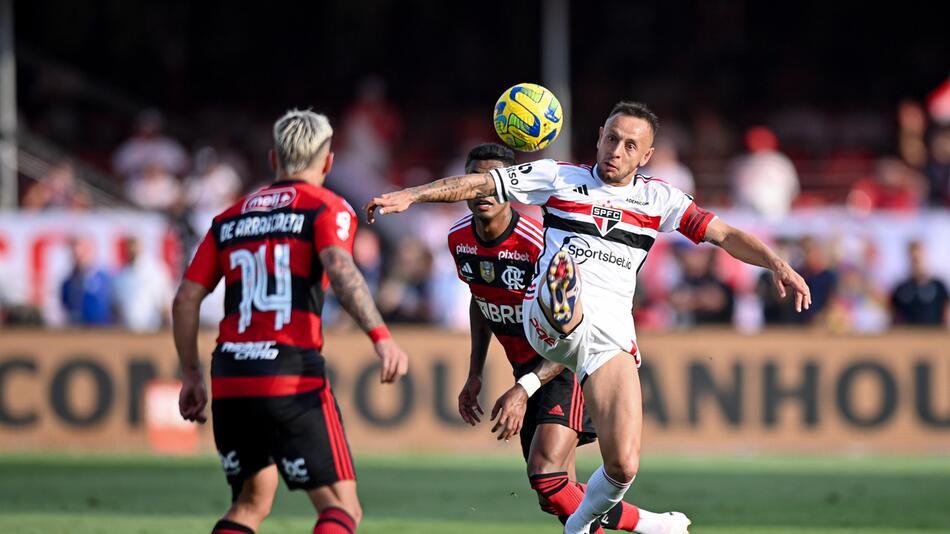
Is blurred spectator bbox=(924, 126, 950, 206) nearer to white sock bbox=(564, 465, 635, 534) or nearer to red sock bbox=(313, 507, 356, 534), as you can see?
white sock bbox=(564, 465, 635, 534)

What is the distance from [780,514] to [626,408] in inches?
156

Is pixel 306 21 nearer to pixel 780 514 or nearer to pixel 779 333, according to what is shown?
pixel 779 333

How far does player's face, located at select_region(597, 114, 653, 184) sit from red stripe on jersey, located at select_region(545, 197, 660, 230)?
189 mm

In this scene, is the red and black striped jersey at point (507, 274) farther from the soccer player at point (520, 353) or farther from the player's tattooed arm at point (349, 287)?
the player's tattooed arm at point (349, 287)

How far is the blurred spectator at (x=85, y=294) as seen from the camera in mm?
18375

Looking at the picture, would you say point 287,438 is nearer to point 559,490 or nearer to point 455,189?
point 455,189

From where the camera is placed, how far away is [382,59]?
2795cm

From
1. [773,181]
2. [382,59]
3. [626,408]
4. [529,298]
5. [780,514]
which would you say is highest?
[382,59]

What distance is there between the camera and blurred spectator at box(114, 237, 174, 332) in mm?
18156

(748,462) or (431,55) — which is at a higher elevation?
(431,55)

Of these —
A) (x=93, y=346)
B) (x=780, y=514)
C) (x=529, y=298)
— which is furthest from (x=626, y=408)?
(x=93, y=346)

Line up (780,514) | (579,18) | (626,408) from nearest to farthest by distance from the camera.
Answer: (626,408) → (780,514) → (579,18)

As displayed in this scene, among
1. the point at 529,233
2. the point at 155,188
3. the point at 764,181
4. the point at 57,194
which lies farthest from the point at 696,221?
the point at 57,194

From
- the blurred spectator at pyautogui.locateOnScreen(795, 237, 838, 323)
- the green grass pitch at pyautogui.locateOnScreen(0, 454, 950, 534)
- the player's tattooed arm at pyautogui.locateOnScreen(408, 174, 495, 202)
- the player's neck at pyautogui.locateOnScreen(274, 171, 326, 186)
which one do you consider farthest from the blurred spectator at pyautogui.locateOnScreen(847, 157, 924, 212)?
the player's neck at pyautogui.locateOnScreen(274, 171, 326, 186)
